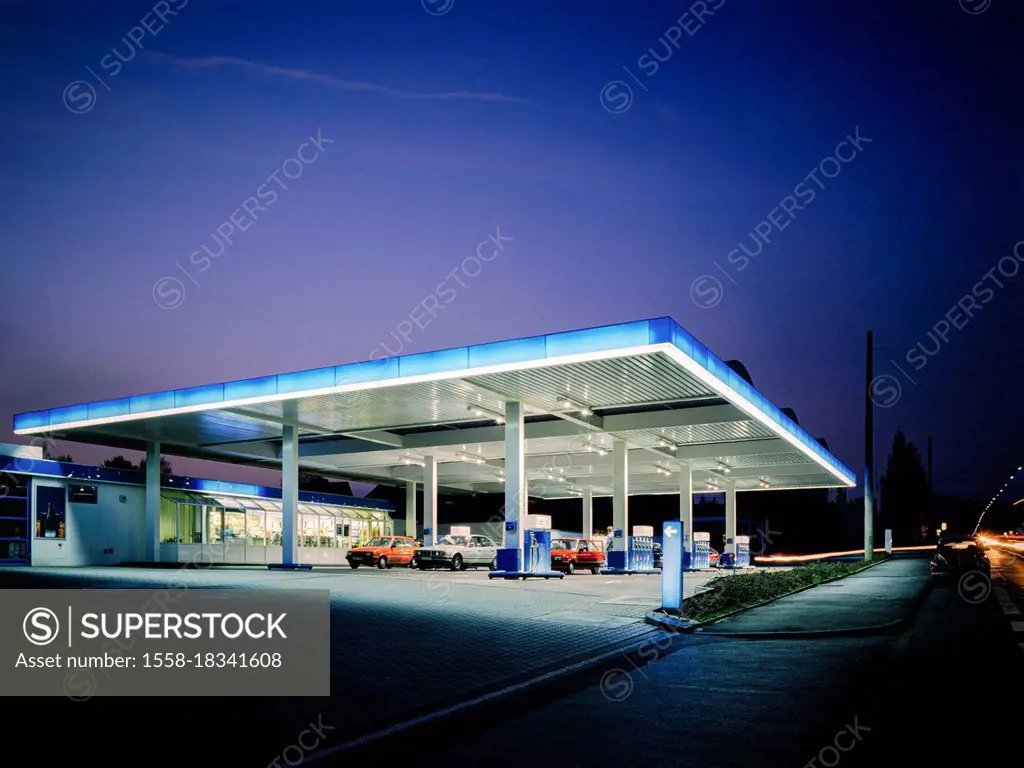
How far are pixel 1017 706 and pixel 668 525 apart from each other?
25.2 ft

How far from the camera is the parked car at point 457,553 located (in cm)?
3838

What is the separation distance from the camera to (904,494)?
12200 centimetres

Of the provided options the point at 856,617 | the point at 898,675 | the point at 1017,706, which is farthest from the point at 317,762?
the point at 856,617

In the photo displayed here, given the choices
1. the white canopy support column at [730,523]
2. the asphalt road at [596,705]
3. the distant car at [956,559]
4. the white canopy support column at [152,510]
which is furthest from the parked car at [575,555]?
the asphalt road at [596,705]

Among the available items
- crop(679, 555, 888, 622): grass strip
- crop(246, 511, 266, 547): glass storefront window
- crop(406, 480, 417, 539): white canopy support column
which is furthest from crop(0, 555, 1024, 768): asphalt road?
crop(406, 480, 417, 539): white canopy support column

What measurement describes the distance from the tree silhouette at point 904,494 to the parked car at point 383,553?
65894 mm

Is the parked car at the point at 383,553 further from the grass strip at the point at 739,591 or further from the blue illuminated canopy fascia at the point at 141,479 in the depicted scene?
the grass strip at the point at 739,591

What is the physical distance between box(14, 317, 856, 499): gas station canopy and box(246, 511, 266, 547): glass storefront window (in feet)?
9.90

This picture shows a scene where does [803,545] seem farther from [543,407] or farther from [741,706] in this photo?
[741,706]

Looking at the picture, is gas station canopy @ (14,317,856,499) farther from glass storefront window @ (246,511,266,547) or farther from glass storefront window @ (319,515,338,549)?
glass storefront window @ (246,511,266,547)

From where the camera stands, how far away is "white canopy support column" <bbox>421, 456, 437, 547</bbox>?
41969mm

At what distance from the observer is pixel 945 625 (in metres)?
15.1

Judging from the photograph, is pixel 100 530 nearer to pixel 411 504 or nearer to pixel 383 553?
pixel 383 553

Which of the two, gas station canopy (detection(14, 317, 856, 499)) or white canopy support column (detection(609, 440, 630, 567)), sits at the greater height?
A: gas station canopy (detection(14, 317, 856, 499))
